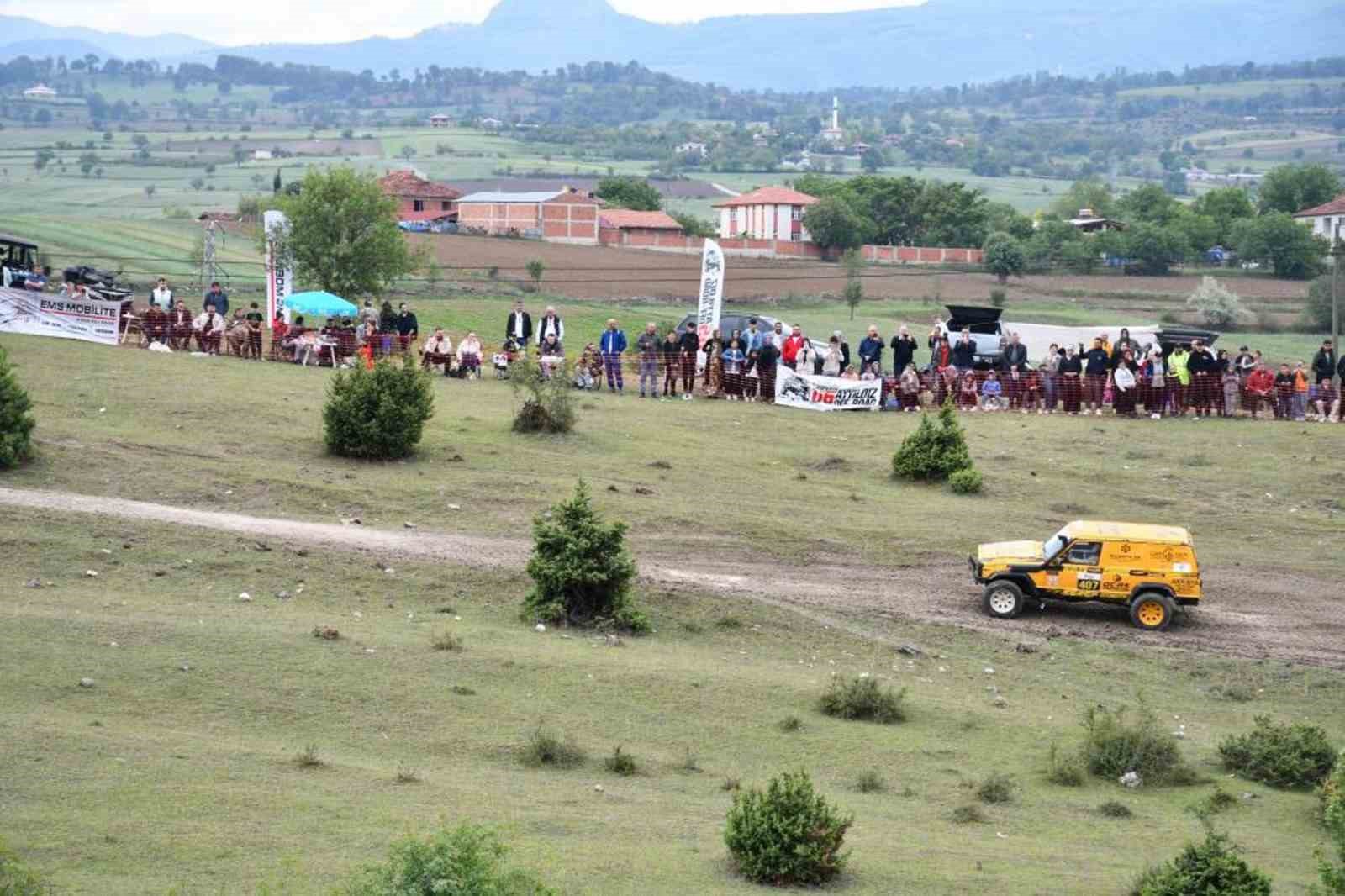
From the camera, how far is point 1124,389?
Result: 38.2 m

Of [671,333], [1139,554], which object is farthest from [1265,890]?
[671,333]

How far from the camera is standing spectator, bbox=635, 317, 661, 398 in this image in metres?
38.2

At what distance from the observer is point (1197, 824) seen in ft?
51.7

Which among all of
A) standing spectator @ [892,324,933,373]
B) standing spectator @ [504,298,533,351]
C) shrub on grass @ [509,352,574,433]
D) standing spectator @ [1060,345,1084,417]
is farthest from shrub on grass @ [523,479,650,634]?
standing spectator @ [1060,345,1084,417]

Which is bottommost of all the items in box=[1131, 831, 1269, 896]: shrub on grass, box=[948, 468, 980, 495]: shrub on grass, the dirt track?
box=[1131, 831, 1269, 896]: shrub on grass

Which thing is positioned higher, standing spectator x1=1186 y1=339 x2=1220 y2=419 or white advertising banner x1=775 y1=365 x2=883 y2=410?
standing spectator x1=1186 y1=339 x2=1220 y2=419

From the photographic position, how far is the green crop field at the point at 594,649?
13.4 m

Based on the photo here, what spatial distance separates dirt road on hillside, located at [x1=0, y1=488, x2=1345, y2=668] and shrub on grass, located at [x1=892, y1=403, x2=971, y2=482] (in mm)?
5833

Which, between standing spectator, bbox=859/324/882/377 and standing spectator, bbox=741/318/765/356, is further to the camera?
standing spectator, bbox=859/324/882/377

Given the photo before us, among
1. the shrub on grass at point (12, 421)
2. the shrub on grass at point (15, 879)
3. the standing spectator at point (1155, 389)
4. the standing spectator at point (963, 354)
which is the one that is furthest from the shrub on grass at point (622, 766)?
the standing spectator at point (1155, 389)

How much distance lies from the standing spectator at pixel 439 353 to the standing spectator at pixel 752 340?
6729 millimetres

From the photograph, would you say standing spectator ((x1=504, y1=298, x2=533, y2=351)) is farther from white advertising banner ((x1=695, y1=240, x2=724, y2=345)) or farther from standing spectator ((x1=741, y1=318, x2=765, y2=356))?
standing spectator ((x1=741, y1=318, x2=765, y2=356))

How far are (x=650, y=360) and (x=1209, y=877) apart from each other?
89.9ft

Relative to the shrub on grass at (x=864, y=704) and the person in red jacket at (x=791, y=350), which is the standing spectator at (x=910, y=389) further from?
the shrub on grass at (x=864, y=704)
